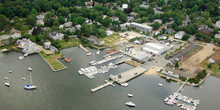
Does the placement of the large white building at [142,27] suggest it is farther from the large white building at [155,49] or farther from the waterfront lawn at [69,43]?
the waterfront lawn at [69,43]

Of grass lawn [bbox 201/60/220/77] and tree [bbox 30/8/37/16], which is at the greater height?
tree [bbox 30/8/37/16]

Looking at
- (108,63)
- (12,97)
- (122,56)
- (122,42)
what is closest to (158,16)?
(122,42)

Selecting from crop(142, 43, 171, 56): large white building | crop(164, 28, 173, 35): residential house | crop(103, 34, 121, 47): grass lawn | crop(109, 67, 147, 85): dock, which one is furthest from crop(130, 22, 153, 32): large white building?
crop(109, 67, 147, 85): dock

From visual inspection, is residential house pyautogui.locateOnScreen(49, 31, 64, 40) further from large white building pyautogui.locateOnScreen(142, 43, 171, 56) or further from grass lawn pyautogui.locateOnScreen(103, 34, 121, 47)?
large white building pyautogui.locateOnScreen(142, 43, 171, 56)

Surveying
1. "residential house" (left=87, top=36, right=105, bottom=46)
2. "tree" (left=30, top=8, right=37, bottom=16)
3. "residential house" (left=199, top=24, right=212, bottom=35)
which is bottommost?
"residential house" (left=87, top=36, right=105, bottom=46)

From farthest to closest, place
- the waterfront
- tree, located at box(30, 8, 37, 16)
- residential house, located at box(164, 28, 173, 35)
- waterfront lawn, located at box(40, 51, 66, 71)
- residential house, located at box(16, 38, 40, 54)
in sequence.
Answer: tree, located at box(30, 8, 37, 16), residential house, located at box(164, 28, 173, 35), residential house, located at box(16, 38, 40, 54), waterfront lawn, located at box(40, 51, 66, 71), the waterfront

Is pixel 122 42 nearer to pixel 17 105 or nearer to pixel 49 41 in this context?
pixel 49 41
